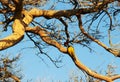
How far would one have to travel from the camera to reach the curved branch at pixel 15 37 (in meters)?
7.95

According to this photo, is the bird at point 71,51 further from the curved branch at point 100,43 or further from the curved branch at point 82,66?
the curved branch at point 100,43

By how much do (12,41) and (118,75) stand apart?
3013 mm

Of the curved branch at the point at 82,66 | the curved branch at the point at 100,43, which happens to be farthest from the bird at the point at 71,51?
the curved branch at the point at 100,43

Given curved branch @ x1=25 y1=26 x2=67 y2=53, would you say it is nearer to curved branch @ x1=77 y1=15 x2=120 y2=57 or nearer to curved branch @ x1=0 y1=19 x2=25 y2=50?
curved branch @ x1=77 y1=15 x2=120 y2=57

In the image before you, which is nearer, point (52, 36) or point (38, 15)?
point (38, 15)

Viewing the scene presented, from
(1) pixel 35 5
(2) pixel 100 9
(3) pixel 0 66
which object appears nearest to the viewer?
(2) pixel 100 9

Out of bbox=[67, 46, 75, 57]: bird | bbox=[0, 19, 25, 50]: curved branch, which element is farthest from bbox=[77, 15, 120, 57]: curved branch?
bbox=[0, 19, 25, 50]: curved branch

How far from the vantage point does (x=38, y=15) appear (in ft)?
31.0

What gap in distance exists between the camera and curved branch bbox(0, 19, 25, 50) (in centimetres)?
795

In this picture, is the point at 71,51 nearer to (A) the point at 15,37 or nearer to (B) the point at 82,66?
(B) the point at 82,66

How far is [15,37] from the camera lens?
27.0 ft

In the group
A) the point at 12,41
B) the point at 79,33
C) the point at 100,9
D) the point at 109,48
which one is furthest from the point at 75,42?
the point at 12,41

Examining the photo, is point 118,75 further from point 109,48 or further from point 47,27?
point 47,27

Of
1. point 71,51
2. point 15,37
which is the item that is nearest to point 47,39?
point 71,51
